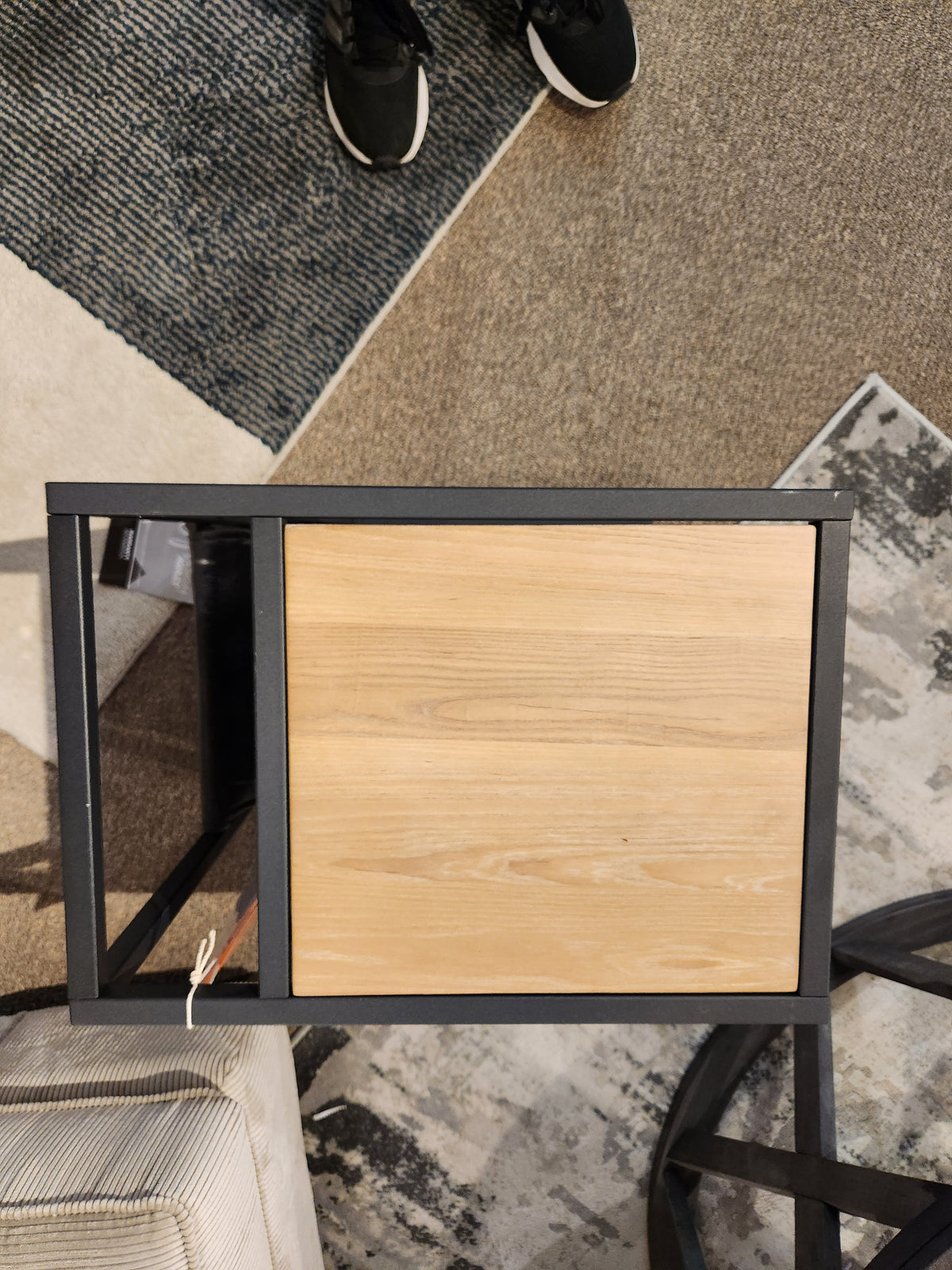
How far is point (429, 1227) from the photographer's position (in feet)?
3.82

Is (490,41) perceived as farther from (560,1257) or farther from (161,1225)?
(560,1257)

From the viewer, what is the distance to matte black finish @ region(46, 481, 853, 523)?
651mm

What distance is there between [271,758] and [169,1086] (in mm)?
434

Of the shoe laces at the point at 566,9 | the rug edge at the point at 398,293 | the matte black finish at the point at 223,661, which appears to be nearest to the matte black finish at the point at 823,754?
the matte black finish at the point at 223,661

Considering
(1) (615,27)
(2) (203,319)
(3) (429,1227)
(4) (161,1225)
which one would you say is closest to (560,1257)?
(3) (429,1227)

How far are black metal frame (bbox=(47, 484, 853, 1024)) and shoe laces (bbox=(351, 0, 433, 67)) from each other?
74cm

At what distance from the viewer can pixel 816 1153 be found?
0.86 m

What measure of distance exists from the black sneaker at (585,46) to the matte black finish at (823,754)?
789mm

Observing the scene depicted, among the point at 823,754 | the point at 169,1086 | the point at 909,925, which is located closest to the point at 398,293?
the point at 823,754

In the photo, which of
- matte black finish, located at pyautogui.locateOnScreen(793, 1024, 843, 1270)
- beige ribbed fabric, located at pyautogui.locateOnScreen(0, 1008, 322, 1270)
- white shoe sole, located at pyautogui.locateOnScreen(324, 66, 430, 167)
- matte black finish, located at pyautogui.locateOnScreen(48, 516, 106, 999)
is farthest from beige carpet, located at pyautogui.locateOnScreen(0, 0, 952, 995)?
matte black finish, located at pyautogui.locateOnScreen(793, 1024, 843, 1270)

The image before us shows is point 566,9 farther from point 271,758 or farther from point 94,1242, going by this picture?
point 94,1242

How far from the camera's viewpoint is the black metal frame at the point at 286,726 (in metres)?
0.66

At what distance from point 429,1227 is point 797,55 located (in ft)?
5.82

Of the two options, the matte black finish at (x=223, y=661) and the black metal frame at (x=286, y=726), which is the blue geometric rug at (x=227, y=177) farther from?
the black metal frame at (x=286, y=726)
